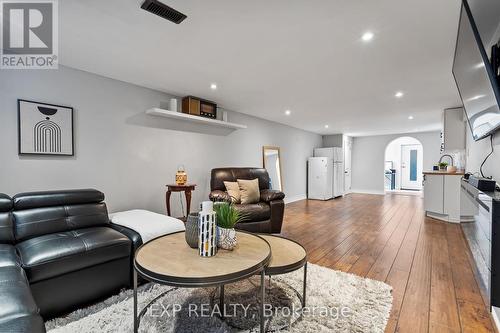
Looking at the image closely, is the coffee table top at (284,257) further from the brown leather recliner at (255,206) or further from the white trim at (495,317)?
the white trim at (495,317)

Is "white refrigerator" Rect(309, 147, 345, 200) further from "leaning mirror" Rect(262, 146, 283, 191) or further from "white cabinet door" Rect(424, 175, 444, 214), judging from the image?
"white cabinet door" Rect(424, 175, 444, 214)

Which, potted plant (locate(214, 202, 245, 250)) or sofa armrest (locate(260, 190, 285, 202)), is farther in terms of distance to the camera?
sofa armrest (locate(260, 190, 285, 202))

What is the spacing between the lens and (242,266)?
1359 millimetres

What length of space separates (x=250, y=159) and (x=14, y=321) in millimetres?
4499

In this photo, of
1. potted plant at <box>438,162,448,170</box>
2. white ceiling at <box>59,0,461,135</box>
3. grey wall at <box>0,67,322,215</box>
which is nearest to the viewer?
white ceiling at <box>59,0,461,135</box>

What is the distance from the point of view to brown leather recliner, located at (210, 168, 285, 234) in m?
3.29

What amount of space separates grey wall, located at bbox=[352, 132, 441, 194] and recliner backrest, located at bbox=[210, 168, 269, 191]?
19.6 ft

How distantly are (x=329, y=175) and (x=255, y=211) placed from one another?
452cm

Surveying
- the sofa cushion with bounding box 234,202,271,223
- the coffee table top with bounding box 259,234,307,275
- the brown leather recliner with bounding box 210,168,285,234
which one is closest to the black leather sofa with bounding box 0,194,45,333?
the coffee table top with bounding box 259,234,307,275

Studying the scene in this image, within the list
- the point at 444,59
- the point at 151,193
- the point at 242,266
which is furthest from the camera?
the point at 151,193

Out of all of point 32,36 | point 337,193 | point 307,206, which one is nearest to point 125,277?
point 32,36

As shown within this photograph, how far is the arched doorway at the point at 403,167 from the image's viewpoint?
30.6ft

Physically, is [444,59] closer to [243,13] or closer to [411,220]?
[243,13]

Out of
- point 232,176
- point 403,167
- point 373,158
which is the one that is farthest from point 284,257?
point 403,167
